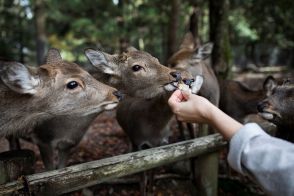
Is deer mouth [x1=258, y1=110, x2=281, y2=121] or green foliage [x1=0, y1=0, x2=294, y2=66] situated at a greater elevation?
green foliage [x1=0, y1=0, x2=294, y2=66]

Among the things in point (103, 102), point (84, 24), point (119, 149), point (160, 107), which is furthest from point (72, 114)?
point (84, 24)

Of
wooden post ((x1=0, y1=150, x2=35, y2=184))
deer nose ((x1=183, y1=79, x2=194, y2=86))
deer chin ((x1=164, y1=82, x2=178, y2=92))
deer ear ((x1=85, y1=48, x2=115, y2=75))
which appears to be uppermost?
deer ear ((x1=85, y1=48, x2=115, y2=75))

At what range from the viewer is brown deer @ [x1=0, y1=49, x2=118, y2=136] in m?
4.26

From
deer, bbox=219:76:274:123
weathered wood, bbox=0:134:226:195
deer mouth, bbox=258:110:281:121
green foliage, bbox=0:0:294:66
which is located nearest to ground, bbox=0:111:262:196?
deer, bbox=219:76:274:123

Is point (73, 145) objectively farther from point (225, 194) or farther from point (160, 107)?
point (225, 194)

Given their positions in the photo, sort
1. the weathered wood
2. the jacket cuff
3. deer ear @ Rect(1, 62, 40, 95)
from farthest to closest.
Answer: deer ear @ Rect(1, 62, 40, 95)
the weathered wood
the jacket cuff

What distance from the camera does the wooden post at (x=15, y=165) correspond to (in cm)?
367

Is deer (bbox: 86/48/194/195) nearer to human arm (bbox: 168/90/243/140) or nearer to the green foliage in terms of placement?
human arm (bbox: 168/90/243/140)

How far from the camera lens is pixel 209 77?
23.3 ft

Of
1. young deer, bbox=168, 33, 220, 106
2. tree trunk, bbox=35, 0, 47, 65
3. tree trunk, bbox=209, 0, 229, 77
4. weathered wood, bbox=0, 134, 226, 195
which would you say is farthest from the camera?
tree trunk, bbox=35, 0, 47, 65

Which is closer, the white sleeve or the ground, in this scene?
the white sleeve

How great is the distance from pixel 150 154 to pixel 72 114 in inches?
38.6

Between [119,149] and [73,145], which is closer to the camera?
[73,145]

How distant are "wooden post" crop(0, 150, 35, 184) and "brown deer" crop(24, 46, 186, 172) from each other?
3.77ft
